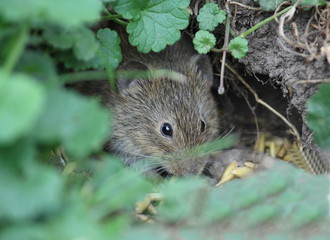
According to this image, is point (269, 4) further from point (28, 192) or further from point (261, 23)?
point (28, 192)

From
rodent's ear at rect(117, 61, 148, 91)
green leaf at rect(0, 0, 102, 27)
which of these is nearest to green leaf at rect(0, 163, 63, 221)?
green leaf at rect(0, 0, 102, 27)

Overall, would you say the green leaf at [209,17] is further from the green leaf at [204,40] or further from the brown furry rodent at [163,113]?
the brown furry rodent at [163,113]

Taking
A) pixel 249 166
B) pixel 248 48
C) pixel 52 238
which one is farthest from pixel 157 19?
pixel 52 238

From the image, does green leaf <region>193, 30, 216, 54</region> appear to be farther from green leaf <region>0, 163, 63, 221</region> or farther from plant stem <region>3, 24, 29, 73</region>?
green leaf <region>0, 163, 63, 221</region>

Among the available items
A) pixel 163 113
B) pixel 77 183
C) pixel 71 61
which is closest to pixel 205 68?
pixel 163 113

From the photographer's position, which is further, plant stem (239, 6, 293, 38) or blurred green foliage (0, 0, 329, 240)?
plant stem (239, 6, 293, 38)

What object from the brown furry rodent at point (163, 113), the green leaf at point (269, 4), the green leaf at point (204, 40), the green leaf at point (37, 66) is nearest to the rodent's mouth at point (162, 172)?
the brown furry rodent at point (163, 113)
